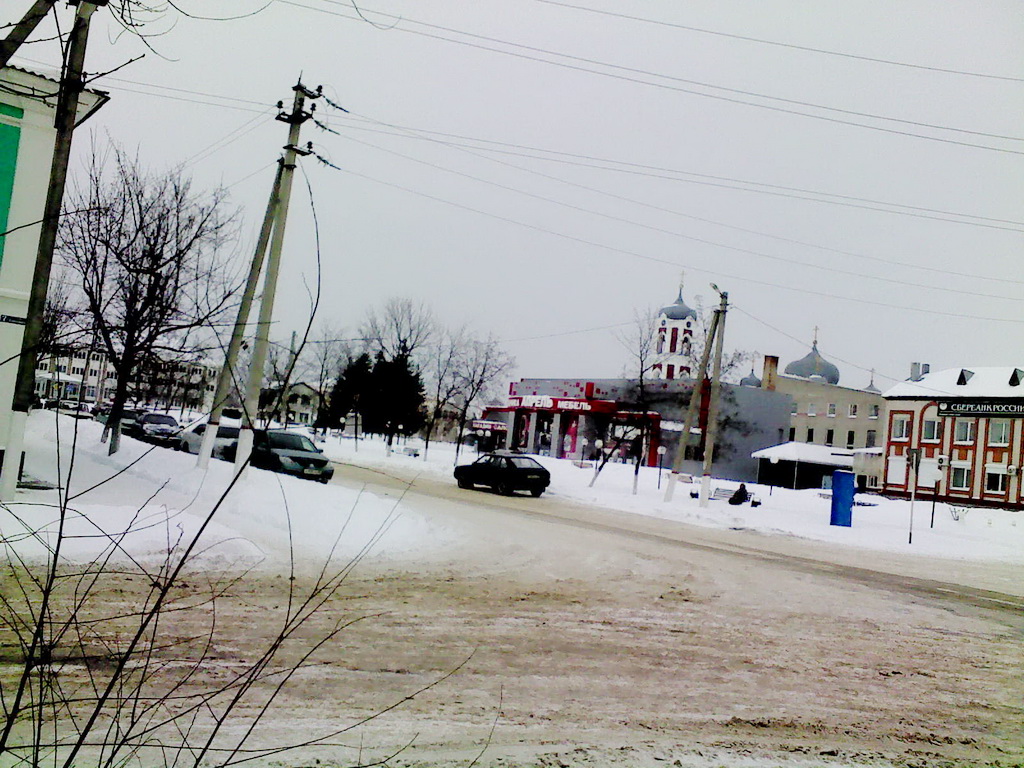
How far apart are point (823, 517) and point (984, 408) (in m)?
14.2

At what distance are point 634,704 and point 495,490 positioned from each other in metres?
22.7

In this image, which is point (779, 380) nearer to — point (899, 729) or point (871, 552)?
point (871, 552)

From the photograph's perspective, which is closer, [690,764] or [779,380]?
[690,764]

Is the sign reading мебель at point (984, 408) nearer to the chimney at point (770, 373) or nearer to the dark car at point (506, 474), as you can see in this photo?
the dark car at point (506, 474)

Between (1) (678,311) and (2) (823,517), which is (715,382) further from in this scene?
(1) (678,311)

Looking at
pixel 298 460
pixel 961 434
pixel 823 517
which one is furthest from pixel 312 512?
pixel 961 434

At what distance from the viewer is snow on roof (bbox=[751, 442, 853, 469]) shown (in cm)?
5094

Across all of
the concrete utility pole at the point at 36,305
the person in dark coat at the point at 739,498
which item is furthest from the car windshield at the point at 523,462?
the concrete utility pole at the point at 36,305

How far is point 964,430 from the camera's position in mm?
40188

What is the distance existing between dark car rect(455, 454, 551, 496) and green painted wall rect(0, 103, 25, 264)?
18125 mm

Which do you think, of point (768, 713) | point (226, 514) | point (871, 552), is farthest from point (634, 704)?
point (871, 552)

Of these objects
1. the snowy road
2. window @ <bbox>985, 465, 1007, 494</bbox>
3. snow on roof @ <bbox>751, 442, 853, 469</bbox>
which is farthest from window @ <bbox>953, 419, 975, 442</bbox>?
the snowy road

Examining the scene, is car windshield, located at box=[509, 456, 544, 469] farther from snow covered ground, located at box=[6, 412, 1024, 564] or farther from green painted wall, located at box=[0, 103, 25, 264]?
green painted wall, located at box=[0, 103, 25, 264]

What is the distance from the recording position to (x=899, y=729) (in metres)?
5.62
